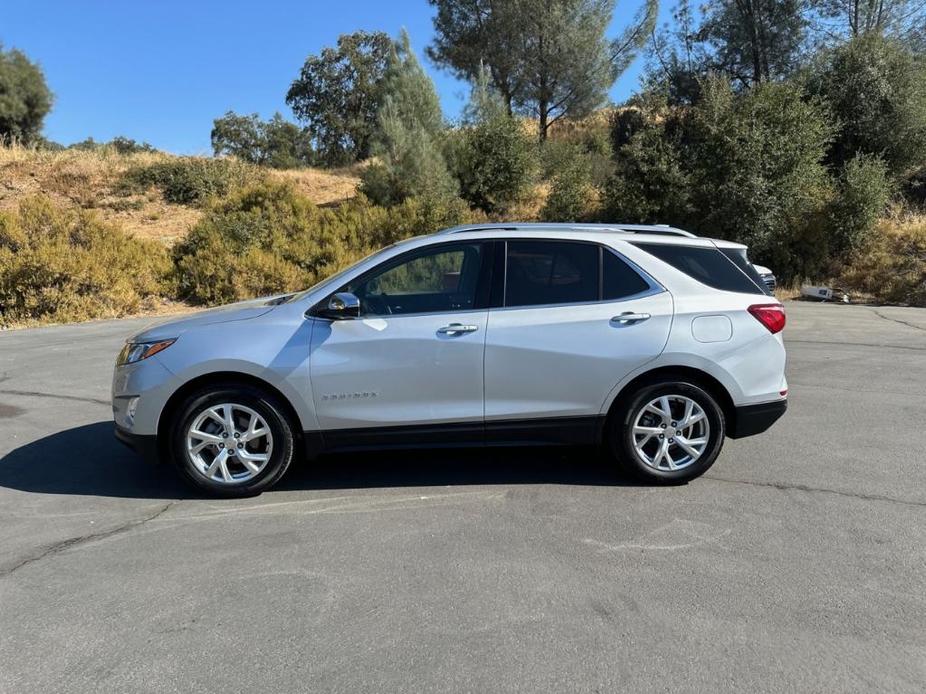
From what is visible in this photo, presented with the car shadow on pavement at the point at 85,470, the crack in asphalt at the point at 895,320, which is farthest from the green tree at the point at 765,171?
the car shadow on pavement at the point at 85,470

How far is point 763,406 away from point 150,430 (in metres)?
4.15

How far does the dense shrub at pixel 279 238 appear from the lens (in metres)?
16.8

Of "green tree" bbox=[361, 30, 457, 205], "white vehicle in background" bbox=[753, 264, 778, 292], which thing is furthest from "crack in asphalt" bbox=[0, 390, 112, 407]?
"green tree" bbox=[361, 30, 457, 205]

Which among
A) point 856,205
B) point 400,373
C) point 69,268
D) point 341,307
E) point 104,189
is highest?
point 104,189

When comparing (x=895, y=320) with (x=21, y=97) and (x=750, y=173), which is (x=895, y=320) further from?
(x=21, y=97)

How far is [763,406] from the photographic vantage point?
4.64m

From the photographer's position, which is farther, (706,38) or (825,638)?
(706,38)

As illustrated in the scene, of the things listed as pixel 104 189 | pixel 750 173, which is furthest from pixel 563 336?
pixel 104 189

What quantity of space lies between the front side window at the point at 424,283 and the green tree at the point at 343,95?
35205 mm

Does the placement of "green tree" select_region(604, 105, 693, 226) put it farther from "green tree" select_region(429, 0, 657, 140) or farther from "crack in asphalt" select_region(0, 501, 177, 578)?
"crack in asphalt" select_region(0, 501, 177, 578)

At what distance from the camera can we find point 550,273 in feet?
15.1

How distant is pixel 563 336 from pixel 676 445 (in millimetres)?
1117

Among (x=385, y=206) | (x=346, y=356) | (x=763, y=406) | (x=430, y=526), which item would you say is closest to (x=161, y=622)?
(x=430, y=526)

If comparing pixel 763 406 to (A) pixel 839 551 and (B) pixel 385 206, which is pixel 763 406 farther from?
(B) pixel 385 206
